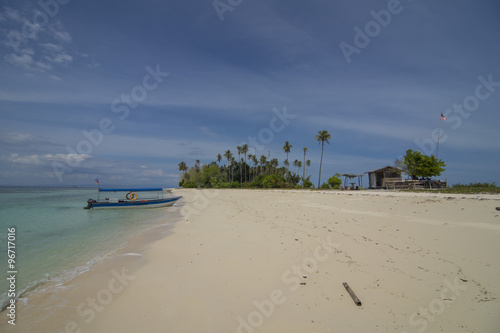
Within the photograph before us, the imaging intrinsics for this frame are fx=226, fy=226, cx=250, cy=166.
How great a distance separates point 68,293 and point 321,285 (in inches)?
229

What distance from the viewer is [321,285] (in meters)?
4.70

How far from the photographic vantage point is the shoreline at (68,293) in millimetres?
4203

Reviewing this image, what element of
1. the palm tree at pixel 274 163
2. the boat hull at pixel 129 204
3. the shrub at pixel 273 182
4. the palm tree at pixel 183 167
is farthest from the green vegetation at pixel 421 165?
the palm tree at pixel 183 167

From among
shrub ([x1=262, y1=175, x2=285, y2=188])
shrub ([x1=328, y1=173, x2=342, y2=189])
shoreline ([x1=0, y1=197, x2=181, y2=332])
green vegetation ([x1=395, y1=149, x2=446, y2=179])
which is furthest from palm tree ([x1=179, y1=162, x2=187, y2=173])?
shoreline ([x1=0, y1=197, x2=181, y2=332])

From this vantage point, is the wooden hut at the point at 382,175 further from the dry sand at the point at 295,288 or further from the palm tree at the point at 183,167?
the palm tree at the point at 183,167

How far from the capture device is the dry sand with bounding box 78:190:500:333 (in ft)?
12.0

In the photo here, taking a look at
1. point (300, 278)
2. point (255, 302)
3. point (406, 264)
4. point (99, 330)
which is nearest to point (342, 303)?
point (300, 278)

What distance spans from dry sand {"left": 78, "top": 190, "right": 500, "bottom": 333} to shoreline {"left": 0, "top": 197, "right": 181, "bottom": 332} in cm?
40

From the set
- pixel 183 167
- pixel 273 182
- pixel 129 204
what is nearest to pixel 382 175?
pixel 273 182

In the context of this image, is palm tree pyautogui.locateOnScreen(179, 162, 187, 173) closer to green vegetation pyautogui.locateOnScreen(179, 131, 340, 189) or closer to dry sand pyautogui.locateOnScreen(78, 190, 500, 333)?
green vegetation pyautogui.locateOnScreen(179, 131, 340, 189)

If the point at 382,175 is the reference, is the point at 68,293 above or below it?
below

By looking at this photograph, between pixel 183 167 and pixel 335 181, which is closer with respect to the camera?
pixel 335 181

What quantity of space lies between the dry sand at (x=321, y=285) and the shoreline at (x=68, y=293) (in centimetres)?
40

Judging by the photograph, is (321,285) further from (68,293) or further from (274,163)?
(274,163)
